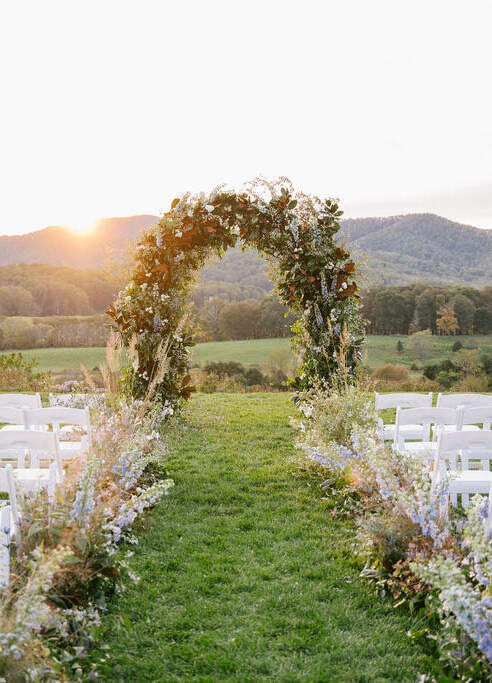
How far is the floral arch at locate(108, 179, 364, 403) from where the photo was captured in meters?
7.13

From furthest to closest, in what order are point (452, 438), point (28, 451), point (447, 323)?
point (447, 323) < point (28, 451) < point (452, 438)

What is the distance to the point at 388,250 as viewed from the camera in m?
35.0

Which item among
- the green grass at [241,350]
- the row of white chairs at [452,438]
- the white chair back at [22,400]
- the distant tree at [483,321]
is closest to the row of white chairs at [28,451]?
the white chair back at [22,400]

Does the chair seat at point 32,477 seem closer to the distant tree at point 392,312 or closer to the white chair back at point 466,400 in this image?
the white chair back at point 466,400

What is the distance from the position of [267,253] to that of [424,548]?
5.17 m

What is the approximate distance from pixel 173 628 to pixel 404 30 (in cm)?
855

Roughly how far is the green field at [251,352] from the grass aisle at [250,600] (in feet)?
40.4

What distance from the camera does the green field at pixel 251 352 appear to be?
17.2 m

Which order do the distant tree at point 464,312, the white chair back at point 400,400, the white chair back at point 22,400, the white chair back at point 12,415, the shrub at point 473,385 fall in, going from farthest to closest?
1. the distant tree at point 464,312
2. the shrub at point 473,385
3. the white chair back at point 22,400
4. the white chair back at point 400,400
5. the white chair back at point 12,415

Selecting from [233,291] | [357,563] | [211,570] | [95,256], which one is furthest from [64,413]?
[95,256]


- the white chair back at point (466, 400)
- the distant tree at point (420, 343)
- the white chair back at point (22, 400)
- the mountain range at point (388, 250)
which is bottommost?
the distant tree at point (420, 343)

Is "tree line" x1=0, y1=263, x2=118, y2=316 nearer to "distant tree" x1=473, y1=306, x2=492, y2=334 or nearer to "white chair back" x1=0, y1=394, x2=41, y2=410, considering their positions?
"distant tree" x1=473, y1=306, x2=492, y2=334

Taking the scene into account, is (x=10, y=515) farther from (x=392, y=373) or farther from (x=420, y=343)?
(x=420, y=343)

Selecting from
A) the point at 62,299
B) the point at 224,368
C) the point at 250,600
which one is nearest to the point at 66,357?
the point at 224,368
